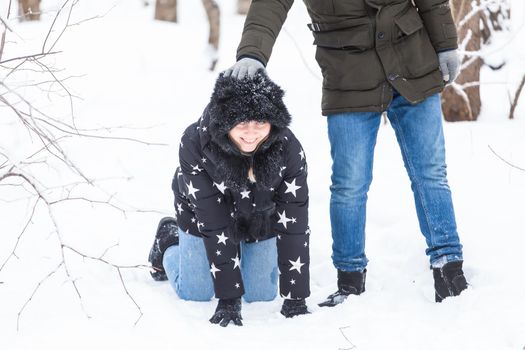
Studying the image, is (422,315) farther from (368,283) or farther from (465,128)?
(465,128)

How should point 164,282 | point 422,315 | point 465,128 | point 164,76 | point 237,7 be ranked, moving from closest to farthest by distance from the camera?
point 422,315 → point 164,282 → point 465,128 → point 164,76 → point 237,7

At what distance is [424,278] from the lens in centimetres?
369

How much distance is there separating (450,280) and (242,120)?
1.23m

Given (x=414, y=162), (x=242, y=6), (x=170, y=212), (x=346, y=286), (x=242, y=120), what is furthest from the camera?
(x=242, y=6)

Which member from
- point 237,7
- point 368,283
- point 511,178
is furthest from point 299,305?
point 237,7

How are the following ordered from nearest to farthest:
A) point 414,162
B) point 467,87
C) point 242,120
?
point 242,120 < point 414,162 < point 467,87

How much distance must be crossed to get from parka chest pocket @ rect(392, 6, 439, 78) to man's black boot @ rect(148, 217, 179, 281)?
158 centimetres

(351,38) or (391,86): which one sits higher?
(351,38)

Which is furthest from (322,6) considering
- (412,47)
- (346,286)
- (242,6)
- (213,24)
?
(242,6)

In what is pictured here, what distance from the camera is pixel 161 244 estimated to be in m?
3.97

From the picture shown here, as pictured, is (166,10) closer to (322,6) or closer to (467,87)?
(467,87)

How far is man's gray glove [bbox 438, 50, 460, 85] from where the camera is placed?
327 centimetres

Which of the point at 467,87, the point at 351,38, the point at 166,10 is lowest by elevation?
the point at 467,87

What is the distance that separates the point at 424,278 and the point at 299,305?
0.74m
